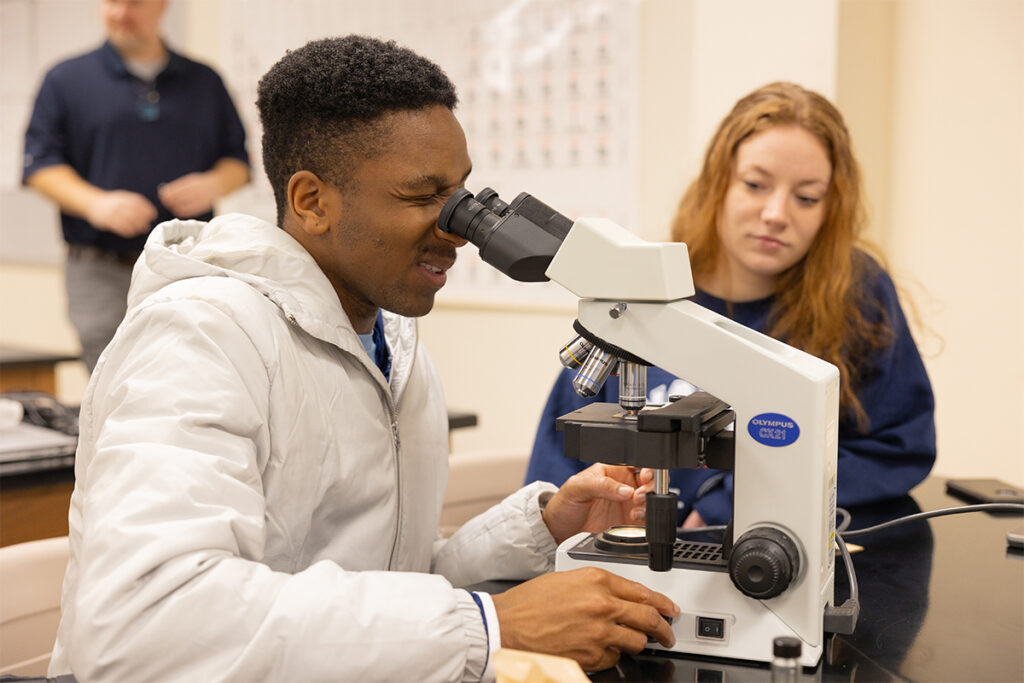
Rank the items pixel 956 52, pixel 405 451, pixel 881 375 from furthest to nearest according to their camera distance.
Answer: pixel 956 52, pixel 881 375, pixel 405 451

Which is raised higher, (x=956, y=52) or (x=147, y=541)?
(x=956, y=52)

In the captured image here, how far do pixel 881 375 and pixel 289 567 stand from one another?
3.70 feet

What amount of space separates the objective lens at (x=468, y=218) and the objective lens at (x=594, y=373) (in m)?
0.16

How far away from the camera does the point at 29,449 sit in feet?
5.90

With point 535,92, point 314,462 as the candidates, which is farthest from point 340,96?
point 535,92

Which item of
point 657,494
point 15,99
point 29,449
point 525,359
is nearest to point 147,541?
point 657,494

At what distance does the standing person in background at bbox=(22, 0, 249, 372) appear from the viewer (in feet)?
10.2

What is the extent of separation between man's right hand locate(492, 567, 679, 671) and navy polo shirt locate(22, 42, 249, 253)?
8.46 feet

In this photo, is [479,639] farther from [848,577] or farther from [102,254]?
[102,254]

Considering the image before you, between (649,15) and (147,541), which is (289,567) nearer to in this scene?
(147,541)

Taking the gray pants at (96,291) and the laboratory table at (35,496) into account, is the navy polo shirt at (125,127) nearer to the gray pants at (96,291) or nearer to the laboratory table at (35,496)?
the gray pants at (96,291)

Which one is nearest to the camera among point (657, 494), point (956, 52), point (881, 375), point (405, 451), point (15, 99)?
point (657, 494)

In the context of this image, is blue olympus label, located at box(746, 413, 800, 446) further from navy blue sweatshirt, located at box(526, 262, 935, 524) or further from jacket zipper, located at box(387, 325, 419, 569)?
navy blue sweatshirt, located at box(526, 262, 935, 524)

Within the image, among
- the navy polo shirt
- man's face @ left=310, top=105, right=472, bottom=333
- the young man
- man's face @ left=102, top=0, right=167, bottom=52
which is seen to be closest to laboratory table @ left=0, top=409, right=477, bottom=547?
the young man
